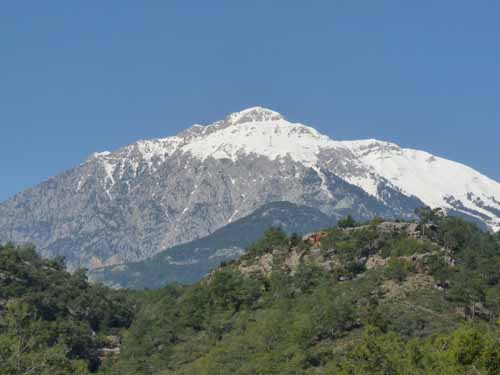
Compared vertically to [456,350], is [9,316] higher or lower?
higher

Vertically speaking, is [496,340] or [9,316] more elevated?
[9,316]

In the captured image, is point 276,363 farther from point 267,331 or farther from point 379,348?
point 379,348

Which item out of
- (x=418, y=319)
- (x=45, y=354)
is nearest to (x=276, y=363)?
(x=418, y=319)

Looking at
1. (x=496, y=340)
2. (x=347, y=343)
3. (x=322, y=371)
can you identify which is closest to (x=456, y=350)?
(x=496, y=340)

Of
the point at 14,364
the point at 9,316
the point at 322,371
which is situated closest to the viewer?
the point at 14,364

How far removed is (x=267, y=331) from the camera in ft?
656

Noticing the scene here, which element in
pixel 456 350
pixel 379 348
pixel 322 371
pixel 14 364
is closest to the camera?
pixel 14 364

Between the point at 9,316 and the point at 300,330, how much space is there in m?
83.0

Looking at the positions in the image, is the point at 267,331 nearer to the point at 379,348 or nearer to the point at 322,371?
the point at 322,371

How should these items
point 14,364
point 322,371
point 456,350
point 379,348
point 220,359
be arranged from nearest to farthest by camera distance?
point 14,364 < point 456,350 < point 379,348 < point 322,371 < point 220,359

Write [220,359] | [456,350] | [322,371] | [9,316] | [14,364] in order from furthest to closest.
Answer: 1. [220,359]
2. [322,371]
3. [456,350]
4. [9,316]
5. [14,364]

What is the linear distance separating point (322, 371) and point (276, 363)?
30.1 ft

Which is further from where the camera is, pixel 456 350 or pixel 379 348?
pixel 379 348

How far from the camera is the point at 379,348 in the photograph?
147 metres
